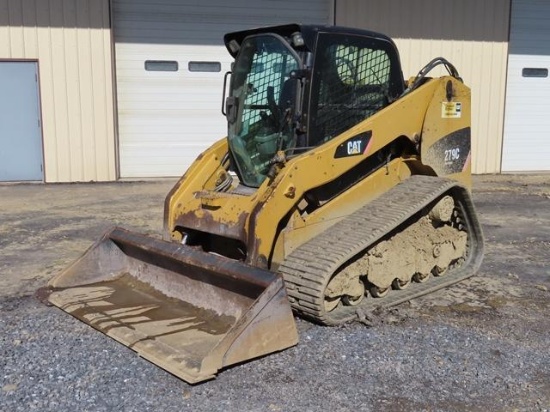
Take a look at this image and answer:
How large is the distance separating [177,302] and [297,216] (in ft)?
3.65

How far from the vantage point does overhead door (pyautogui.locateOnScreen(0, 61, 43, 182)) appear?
38.6ft

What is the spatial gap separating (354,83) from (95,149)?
26.0 ft

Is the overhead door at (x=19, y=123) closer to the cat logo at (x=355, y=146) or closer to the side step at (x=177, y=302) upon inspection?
the side step at (x=177, y=302)

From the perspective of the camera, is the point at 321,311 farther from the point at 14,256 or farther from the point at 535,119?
the point at 535,119

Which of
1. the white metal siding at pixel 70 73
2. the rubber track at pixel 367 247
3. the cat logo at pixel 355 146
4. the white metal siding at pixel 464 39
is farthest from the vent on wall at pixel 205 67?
the cat logo at pixel 355 146

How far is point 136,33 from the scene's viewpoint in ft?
39.8

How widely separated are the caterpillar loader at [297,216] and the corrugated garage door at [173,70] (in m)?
6.95

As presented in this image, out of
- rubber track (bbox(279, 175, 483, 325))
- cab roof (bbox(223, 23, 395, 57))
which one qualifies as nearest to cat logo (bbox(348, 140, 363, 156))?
rubber track (bbox(279, 175, 483, 325))

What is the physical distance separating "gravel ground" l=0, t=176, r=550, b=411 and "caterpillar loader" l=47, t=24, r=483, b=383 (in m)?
0.14

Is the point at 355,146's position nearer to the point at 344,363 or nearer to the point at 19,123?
the point at 344,363

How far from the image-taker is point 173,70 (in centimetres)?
1240

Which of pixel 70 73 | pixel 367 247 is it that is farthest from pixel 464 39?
pixel 367 247

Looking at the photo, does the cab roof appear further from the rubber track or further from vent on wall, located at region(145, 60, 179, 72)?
vent on wall, located at region(145, 60, 179, 72)

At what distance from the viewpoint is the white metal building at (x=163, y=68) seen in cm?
1179
